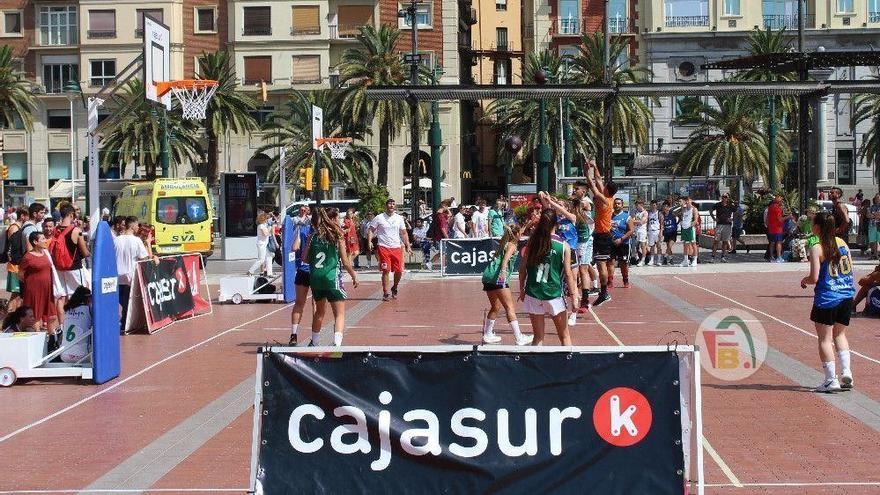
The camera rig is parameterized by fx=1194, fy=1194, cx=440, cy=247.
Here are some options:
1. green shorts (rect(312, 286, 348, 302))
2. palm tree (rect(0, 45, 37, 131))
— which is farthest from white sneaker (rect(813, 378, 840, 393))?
palm tree (rect(0, 45, 37, 131))

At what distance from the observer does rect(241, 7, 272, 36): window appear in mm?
65500

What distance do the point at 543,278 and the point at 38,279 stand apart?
6.93 meters

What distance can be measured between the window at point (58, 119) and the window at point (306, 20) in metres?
13.7

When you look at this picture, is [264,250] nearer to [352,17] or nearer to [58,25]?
[352,17]

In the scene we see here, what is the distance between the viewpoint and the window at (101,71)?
6600cm

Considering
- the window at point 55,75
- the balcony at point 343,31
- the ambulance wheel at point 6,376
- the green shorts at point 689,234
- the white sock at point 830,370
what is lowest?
the ambulance wheel at point 6,376

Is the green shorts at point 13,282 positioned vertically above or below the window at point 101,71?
below

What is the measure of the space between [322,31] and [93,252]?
5489 cm

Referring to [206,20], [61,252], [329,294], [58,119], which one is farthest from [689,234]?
[58,119]

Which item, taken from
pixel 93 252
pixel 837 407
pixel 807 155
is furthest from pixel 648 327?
pixel 807 155

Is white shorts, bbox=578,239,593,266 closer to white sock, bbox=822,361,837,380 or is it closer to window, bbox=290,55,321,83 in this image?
white sock, bbox=822,361,837,380

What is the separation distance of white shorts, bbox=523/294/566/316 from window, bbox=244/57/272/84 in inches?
2202

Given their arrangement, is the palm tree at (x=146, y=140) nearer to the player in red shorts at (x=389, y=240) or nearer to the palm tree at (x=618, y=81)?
the palm tree at (x=618, y=81)

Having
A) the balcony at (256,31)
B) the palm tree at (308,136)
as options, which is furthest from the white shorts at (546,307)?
the balcony at (256,31)
